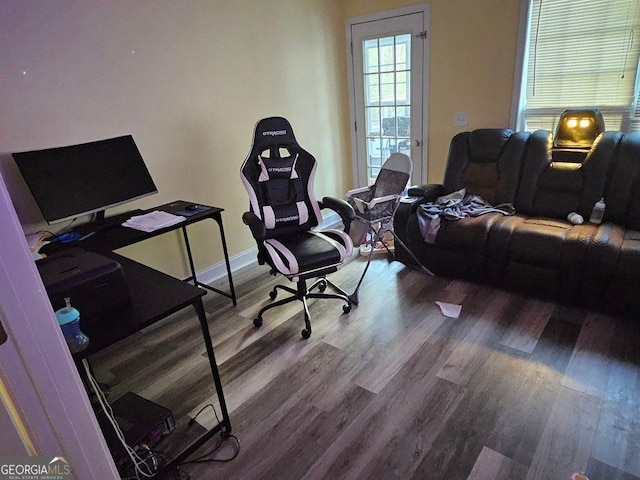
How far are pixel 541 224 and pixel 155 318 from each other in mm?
2554

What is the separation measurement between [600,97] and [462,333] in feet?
7.09

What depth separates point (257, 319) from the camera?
8.87 ft

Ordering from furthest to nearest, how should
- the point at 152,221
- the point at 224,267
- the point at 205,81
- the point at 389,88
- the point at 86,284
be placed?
the point at 389,88, the point at 224,267, the point at 205,81, the point at 152,221, the point at 86,284

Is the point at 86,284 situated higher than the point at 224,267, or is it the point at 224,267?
the point at 86,284

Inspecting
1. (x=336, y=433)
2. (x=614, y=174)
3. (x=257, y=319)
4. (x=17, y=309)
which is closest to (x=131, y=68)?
(x=257, y=319)

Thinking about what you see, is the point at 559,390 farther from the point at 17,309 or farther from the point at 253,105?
the point at 253,105

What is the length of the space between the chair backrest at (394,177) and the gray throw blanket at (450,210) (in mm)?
286

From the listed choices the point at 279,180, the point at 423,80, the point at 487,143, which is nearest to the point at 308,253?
the point at 279,180

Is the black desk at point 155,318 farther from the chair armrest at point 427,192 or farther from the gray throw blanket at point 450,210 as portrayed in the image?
the chair armrest at point 427,192

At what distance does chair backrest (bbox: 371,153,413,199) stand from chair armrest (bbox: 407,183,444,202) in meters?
0.28

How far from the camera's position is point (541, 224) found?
9.09 feet

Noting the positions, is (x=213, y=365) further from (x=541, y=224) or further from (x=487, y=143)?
(x=487, y=143)

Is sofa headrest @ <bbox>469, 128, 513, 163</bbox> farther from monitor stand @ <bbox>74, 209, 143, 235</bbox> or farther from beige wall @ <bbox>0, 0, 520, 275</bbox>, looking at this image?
monitor stand @ <bbox>74, 209, 143, 235</bbox>

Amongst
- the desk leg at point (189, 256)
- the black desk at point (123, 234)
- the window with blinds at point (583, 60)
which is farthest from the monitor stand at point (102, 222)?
the window with blinds at point (583, 60)
